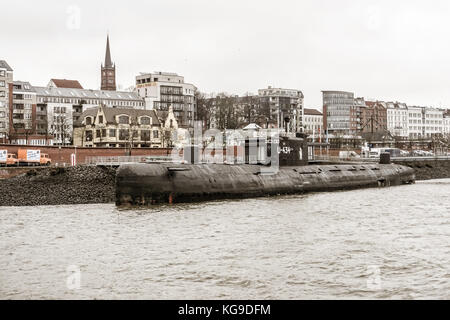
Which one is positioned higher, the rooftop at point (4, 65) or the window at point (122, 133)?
the rooftop at point (4, 65)

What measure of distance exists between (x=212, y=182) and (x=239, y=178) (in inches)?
110

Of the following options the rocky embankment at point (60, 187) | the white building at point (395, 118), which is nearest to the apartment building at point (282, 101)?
the white building at point (395, 118)

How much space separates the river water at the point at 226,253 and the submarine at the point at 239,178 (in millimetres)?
1985

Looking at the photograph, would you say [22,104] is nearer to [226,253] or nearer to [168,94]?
[168,94]

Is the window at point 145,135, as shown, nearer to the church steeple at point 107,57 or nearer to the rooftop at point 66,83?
the rooftop at point 66,83

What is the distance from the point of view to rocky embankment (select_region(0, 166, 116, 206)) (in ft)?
129

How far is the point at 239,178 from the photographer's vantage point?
124 feet

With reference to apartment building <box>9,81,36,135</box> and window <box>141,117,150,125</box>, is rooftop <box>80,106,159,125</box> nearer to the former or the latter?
window <box>141,117,150,125</box>

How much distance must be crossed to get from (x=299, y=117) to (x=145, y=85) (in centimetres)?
5606

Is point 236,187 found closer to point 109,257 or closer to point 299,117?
point 109,257

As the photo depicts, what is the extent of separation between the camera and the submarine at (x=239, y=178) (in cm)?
3278

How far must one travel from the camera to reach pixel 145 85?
455ft

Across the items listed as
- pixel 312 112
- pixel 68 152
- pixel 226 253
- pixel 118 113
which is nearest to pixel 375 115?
pixel 312 112

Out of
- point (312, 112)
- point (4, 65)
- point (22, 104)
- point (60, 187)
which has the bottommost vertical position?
point (60, 187)
